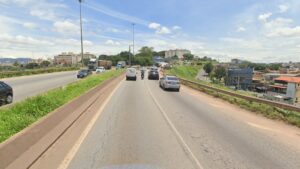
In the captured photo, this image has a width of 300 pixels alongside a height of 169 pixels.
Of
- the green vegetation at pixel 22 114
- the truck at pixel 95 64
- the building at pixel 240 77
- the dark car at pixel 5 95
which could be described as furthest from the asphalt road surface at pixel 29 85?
the building at pixel 240 77

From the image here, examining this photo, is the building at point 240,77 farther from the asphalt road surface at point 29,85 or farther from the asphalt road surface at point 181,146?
the asphalt road surface at point 181,146

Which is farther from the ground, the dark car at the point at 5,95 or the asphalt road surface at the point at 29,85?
the dark car at the point at 5,95

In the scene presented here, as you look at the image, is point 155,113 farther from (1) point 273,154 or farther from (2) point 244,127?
(1) point 273,154

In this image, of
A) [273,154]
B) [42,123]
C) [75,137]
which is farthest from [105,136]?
[273,154]

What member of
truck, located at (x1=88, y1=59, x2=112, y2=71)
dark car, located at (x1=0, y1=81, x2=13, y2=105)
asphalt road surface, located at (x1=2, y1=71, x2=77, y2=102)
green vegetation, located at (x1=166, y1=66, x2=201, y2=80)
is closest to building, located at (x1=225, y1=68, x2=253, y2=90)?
green vegetation, located at (x1=166, y1=66, x2=201, y2=80)

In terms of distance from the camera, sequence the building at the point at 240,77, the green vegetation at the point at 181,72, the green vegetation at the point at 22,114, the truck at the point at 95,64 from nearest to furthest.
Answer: the green vegetation at the point at 22,114
the green vegetation at the point at 181,72
the truck at the point at 95,64
the building at the point at 240,77

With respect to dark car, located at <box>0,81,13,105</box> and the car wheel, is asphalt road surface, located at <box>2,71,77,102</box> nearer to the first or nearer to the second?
the car wheel

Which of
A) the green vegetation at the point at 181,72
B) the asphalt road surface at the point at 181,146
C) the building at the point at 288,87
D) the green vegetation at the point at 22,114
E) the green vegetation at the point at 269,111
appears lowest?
the building at the point at 288,87

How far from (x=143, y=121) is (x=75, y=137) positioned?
3719 mm

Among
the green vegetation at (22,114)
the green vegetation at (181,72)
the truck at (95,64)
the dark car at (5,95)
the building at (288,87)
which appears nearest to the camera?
the green vegetation at (22,114)

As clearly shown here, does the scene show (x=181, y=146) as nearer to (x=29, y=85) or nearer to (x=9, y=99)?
(x=9, y=99)

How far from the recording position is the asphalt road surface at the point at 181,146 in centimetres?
711

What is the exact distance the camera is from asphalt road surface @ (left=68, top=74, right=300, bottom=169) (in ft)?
23.3

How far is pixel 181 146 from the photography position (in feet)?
28.6
